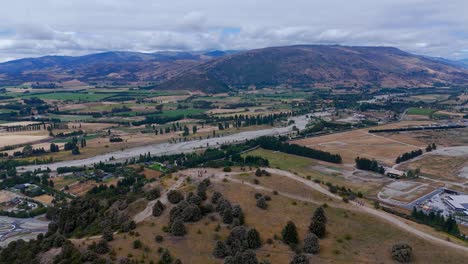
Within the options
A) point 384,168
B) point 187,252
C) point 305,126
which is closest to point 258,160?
point 384,168

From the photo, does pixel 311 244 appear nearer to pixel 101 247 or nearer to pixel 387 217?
pixel 387 217

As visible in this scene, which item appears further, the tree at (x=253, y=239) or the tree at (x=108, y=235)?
the tree at (x=108, y=235)

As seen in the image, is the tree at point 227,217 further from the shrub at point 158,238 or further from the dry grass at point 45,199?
the dry grass at point 45,199

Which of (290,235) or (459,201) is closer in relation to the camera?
(290,235)

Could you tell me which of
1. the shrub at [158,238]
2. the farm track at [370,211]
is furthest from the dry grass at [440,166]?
the shrub at [158,238]

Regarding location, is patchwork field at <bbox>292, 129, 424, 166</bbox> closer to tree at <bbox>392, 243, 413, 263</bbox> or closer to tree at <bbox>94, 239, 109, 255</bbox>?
tree at <bbox>392, 243, 413, 263</bbox>

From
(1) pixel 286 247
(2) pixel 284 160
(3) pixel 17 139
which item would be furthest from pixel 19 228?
(3) pixel 17 139

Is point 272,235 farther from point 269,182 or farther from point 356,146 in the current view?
point 356,146
